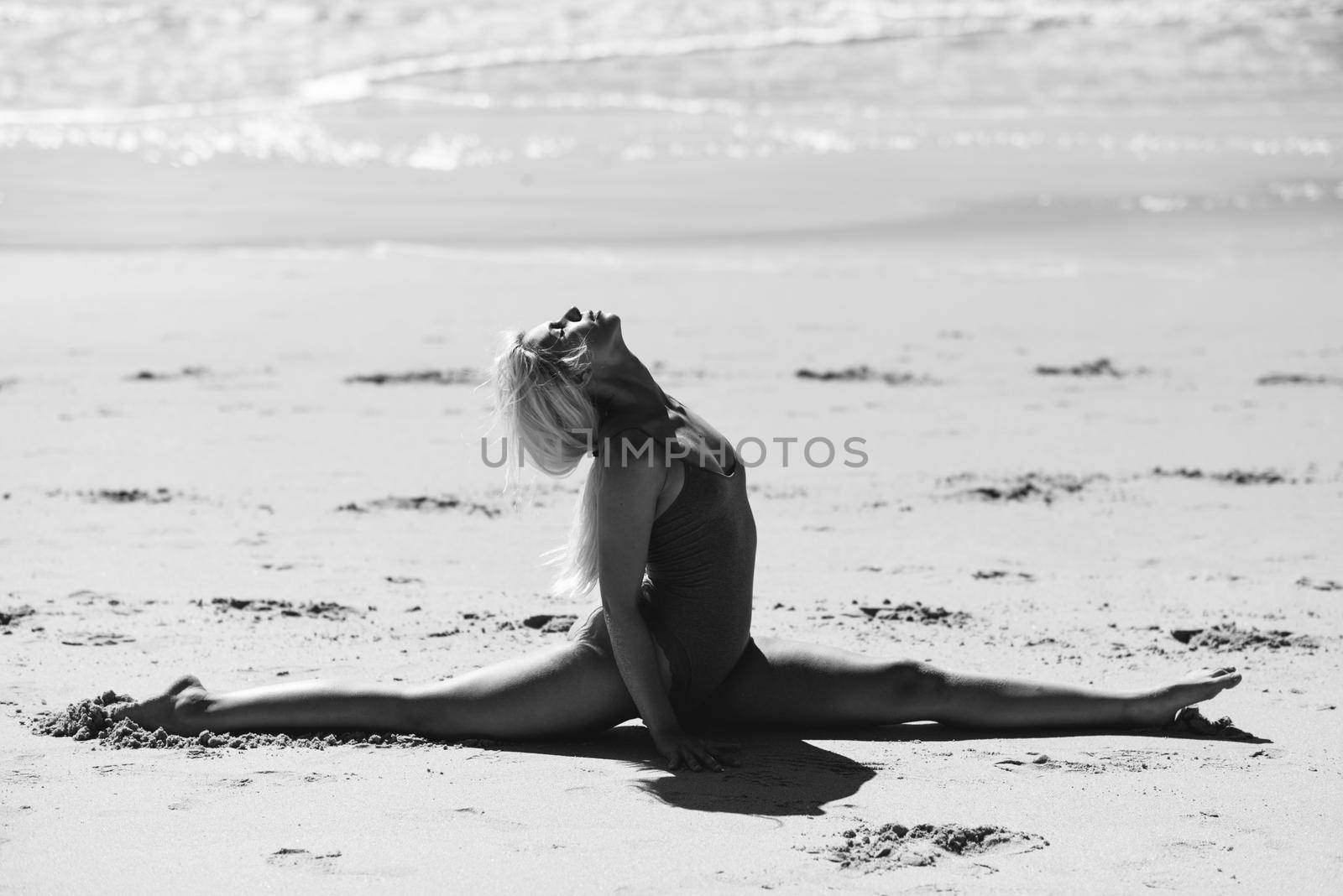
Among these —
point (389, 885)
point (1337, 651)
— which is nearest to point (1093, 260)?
point (1337, 651)

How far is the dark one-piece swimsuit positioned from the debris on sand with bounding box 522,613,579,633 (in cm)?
98

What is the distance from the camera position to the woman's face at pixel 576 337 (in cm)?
374

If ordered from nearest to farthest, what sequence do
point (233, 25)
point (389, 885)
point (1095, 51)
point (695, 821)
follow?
point (389, 885), point (695, 821), point (1095, 51), point (233, 25)

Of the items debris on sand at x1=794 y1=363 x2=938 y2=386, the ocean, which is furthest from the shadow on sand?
the ocean

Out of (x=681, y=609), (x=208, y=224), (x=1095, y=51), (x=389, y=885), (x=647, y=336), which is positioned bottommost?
(x=389, y=885)

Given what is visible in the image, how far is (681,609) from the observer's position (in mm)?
3912

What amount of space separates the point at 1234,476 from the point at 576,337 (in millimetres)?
3995

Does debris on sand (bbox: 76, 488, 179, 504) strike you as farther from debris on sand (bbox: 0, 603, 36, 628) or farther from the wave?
the wave

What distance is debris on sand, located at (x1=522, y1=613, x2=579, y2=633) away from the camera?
4887mm

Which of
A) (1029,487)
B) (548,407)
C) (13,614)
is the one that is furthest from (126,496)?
(1029,487)

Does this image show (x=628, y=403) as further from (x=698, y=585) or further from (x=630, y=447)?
(x=698, y=585)

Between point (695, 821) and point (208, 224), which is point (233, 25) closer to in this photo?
point (208, 224)

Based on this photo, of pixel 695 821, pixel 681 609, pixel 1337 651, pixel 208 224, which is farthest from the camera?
pixel 208 224

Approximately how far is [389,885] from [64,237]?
10.6 m
